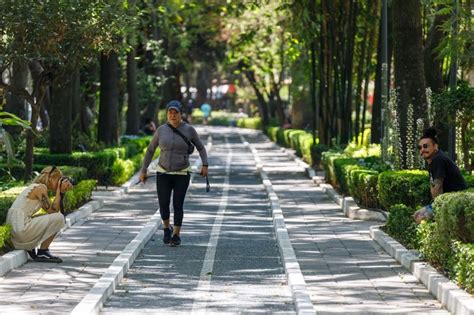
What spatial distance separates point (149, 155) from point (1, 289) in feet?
18.1

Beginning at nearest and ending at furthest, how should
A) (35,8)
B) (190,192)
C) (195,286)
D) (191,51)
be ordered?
(195,286)
(35,8)
(190,192)
(191,51)

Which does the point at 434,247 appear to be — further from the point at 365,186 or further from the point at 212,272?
the point at 365,186

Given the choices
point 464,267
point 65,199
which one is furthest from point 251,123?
point 464,267

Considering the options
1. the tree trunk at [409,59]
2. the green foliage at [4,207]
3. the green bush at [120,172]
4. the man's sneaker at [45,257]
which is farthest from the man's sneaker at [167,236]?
the green bush at [120,172]

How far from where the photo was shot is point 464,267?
12.0 m

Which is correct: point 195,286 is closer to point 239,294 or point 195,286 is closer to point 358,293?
point 239,294

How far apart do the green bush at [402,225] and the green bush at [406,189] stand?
3.99ft

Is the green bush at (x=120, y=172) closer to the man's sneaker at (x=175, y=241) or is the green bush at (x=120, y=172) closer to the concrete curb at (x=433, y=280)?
→ the man's sneaker at (x=175, y=241)

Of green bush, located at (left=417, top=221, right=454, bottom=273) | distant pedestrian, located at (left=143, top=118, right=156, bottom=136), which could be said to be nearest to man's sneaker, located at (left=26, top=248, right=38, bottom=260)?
green bush, located at (left=417, top=221, right=454, bottom=273)

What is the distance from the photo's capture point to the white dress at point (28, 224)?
15.6 metres

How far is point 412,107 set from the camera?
2338 cm

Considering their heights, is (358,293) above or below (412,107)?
below

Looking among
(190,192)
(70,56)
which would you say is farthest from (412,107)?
(190,192)

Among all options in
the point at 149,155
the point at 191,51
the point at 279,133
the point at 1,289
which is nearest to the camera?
the point at 1,289
